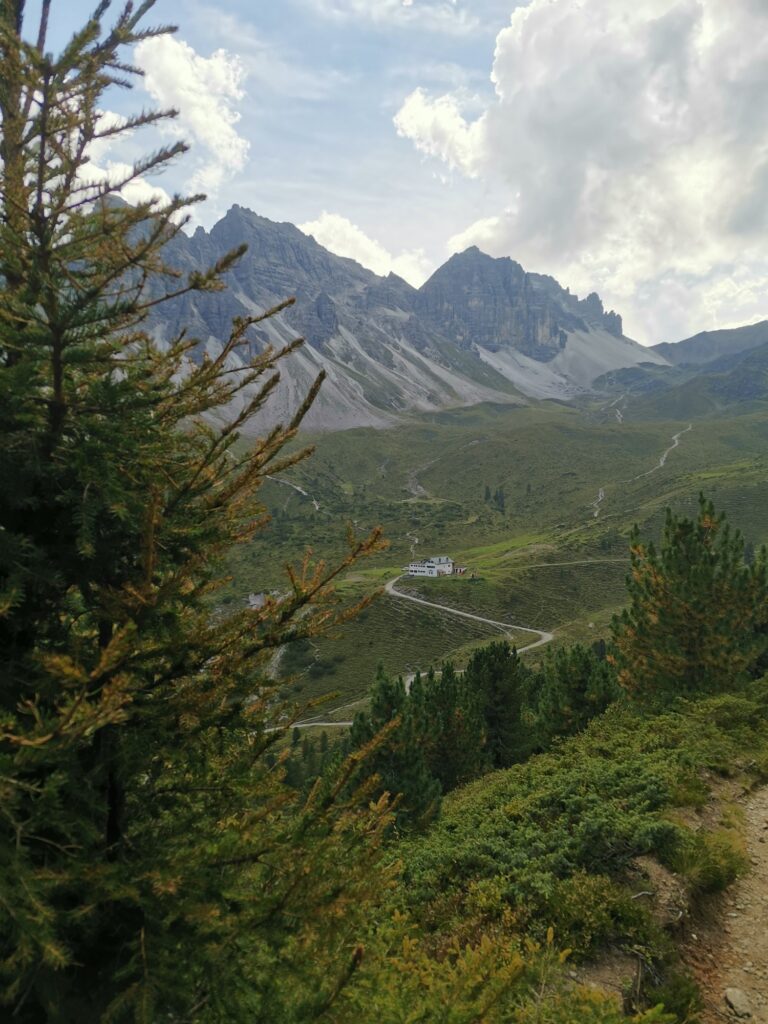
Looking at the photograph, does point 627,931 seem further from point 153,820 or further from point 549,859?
point 153,820

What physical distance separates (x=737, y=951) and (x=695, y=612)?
1264 cm

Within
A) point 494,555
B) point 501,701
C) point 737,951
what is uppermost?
point 737,951

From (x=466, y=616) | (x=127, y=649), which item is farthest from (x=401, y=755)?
(x=466, y=616)

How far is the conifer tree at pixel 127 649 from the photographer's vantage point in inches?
146

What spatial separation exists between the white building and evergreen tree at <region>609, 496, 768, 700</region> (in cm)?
9556

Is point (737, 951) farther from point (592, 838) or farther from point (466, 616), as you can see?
point (466, 616)

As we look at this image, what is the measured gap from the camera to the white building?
117562mm

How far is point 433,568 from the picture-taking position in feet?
388

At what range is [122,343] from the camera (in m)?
4.48

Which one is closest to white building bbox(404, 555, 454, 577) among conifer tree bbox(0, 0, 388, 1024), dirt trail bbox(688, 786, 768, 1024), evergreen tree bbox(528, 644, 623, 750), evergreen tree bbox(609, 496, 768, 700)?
evergreen tree bbox(528, 644, 623, 750)

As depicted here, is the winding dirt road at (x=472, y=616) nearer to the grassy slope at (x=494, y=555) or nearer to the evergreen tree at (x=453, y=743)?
the grassy slope at (x=494, y=555)

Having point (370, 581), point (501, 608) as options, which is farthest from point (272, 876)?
point (370, 581)

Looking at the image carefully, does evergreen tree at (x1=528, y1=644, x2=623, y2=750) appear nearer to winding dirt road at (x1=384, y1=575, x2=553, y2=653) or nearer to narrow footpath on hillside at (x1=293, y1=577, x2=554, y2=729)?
narrow footpath on hillside at (x1=293, y1=577, x2=554, y2=729)

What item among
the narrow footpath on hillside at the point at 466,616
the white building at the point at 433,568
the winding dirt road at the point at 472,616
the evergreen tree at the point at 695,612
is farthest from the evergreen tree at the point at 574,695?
the white building at the point at 433,568
